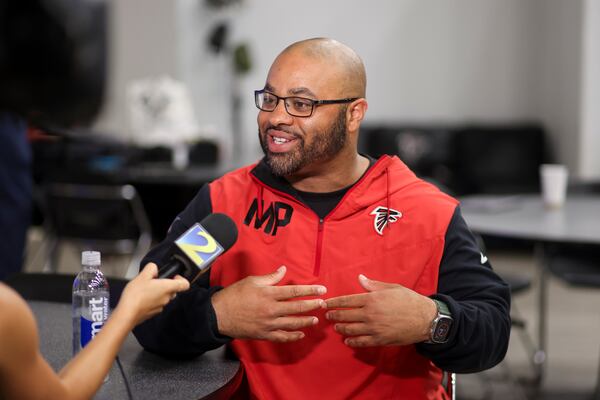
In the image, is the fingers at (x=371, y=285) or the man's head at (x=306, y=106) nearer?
the fingers at (x=371, y=285)

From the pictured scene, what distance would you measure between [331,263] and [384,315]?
25cm

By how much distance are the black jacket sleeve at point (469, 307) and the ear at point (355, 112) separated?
31cm

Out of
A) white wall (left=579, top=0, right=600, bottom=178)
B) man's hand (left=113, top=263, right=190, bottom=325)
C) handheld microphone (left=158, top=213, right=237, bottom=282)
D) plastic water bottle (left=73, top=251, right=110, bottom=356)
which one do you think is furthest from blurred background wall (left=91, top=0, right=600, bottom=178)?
man's hand (left=113, top=263, right=190, bottom=325)

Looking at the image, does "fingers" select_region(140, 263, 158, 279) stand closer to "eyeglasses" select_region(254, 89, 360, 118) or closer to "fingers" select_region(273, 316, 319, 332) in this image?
"fingers" select_region(273, 316, 319, 332)

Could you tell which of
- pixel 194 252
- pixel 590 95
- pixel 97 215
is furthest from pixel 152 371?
pixel 590 95

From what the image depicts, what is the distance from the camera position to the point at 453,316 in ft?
5.23

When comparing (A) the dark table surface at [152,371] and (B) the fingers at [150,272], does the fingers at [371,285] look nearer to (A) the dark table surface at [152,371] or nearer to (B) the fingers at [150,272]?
(A) the dark table surface at [152,371]

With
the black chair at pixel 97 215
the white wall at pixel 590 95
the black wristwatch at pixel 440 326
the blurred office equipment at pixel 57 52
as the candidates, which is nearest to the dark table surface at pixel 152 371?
the black wristwatch at pixel 440 326

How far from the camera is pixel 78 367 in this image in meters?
1.17

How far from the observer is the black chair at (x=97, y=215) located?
452 cm

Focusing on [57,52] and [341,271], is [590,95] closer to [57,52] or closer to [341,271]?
[341,271]

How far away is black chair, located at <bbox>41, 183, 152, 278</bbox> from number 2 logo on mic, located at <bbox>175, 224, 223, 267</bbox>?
3.19 metres

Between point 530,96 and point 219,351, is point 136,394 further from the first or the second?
point 530,96

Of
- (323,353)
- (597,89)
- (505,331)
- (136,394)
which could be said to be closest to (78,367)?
(136,394)
